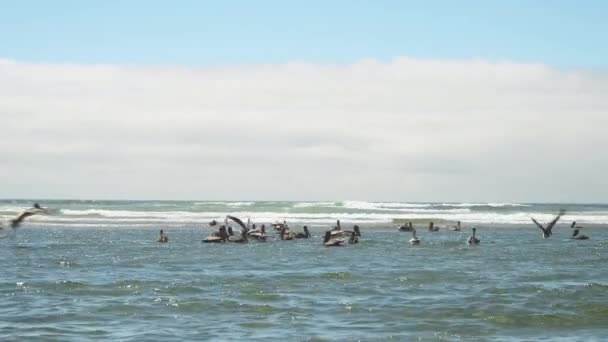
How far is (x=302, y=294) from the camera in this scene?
2138 cm

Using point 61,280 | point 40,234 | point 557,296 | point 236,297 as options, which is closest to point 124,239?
point 40,234

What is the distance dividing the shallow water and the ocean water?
0.04 m

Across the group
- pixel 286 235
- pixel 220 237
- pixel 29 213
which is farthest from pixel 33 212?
pixel 286 235

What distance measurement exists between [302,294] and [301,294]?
2 centimetres

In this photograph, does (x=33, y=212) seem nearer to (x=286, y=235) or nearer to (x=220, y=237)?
(x=220, y=237)

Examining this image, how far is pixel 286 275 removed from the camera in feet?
83.0

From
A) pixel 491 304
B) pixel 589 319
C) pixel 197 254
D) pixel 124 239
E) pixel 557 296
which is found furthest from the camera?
pixel 124 239

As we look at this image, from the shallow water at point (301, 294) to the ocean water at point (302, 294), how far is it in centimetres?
4

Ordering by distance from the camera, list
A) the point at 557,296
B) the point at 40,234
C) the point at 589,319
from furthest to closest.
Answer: the point at 40,234 < the point at 557,296 < the point at 589,319

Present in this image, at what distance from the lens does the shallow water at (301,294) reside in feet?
54.6

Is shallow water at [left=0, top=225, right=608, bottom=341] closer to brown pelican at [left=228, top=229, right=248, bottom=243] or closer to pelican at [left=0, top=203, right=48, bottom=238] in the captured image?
pelican at [left=0, top=203, right=48, bottom=238]

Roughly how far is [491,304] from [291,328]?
17.2ft

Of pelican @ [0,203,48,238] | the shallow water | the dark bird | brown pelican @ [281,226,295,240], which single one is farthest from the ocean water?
brown pelican @ [281,226,295,240]

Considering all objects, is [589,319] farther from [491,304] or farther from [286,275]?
[286,275]
